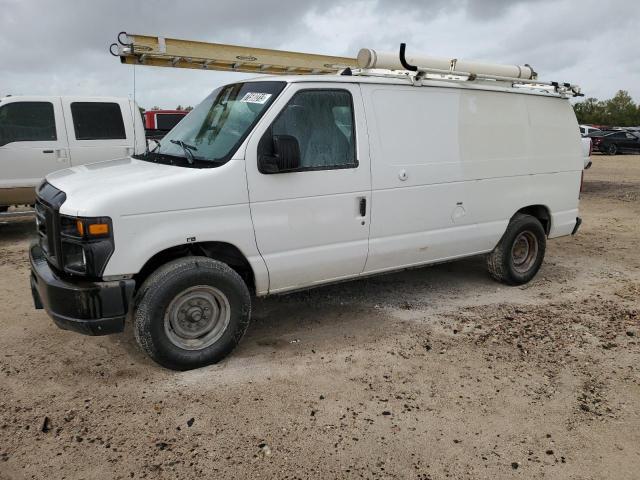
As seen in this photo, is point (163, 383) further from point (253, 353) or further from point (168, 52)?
point (168, 52)

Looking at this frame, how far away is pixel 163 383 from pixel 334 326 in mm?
1652

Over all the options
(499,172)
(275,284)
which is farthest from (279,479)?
(499,172)

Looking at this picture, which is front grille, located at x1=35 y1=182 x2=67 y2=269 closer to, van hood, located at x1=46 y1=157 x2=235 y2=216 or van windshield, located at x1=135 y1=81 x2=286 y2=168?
van hood, located at x1=46 y1=157 x2=235 y2=216

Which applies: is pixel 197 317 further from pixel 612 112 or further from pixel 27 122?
pixel 612 112

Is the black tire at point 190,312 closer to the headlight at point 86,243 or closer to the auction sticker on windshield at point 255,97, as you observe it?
the headlight at point 86,243

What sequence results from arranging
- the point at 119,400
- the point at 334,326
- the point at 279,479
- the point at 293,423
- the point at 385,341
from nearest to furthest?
1. the point at 279,479
2. the point at 293,423
3. the point at 119,400
4. the point at 385,341
5. the point at 334,326

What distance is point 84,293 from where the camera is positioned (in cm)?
354

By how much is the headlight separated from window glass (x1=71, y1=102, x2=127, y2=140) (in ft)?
18.1

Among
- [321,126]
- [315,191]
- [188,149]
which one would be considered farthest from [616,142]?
[188,149]

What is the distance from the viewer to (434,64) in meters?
5.14

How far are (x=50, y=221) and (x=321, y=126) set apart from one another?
2143 mm

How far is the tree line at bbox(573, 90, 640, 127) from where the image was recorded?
55.1 m

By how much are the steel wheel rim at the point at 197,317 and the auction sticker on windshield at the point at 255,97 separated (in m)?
1.51

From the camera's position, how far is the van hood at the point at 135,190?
3518 mm
